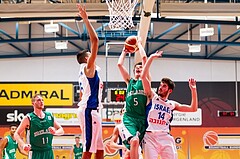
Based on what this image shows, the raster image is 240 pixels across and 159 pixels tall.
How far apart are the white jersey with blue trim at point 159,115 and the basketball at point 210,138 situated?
1327 centimetres

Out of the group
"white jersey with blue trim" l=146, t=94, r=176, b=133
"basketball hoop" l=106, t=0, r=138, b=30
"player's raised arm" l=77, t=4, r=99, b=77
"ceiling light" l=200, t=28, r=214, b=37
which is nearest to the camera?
"player's raised arm" l=77, t=4, r=99, b=77

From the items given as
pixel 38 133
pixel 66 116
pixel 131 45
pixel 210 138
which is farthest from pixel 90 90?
pixel 66 116

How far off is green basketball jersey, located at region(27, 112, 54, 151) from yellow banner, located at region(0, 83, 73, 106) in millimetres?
13640

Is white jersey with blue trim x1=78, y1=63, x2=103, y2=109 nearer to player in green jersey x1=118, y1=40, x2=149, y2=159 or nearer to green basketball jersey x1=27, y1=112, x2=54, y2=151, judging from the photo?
player in green jersey x1=118, y1=40, x2=149, y2=159

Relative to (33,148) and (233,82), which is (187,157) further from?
(33,148)

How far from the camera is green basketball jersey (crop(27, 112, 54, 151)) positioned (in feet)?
23.8

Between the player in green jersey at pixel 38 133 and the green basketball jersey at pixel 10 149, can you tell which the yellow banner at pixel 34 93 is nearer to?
the green basketball jersey at pixel 10 149

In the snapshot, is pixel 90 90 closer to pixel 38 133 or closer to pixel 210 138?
pixel 38 133

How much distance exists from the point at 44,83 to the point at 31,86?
0.63 m

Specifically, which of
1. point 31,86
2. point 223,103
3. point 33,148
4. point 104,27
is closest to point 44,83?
point 31,86

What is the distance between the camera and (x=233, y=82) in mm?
21656

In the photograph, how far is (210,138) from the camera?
64.9 feet

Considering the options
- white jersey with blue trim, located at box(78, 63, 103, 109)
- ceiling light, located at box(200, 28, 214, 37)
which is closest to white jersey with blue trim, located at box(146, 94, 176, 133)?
white jersey with blue trim, located at box(78, 63, 103, 109)

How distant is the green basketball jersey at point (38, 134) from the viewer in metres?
7.27
